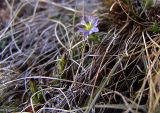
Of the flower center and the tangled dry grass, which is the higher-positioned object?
the flower center

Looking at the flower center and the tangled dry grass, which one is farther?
the flower center

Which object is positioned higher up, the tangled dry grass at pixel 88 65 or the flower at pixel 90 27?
the flower at pixel 90 27

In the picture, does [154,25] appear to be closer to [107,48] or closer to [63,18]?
[107,48]

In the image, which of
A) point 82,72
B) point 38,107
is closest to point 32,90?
point 38,107

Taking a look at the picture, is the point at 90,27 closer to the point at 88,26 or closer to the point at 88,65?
the point at 88,26

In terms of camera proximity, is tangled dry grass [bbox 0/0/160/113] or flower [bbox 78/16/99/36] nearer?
tangled dry grass [bbox 0/0/160/113]

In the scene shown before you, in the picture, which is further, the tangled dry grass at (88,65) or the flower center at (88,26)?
the flower center at (88,26)

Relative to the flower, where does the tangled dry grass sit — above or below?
below

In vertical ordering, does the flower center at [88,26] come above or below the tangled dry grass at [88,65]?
above
